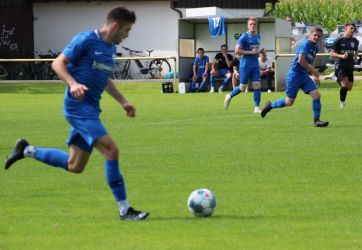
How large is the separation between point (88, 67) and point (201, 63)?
86.8 feet

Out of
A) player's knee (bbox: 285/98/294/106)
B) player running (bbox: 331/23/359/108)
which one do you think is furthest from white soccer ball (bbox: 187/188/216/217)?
player running (bbox: 331/23/359/108)

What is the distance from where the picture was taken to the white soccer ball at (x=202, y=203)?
895cm

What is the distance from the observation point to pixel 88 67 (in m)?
8.89

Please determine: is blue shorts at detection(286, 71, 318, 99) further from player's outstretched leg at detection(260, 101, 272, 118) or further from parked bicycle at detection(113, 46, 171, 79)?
parked bicycle at detection(113, 46, 171, 79)

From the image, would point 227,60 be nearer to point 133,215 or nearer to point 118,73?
point 118,73

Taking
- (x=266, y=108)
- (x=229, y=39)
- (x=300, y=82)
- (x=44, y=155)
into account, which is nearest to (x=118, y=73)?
(x=229, y=39)

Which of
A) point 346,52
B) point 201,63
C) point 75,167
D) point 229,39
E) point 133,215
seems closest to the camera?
point 133,215

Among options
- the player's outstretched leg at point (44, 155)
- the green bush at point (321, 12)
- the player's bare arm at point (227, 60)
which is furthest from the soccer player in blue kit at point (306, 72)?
the green bush at point (321, 12)

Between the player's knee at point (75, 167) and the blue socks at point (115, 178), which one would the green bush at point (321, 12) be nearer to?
the player's knee at point (75, 167)

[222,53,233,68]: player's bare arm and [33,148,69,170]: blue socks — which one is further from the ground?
[33,148,69,170]: blue socks

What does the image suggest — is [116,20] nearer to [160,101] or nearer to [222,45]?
[160,101]

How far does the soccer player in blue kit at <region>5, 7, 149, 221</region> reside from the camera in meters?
8.68

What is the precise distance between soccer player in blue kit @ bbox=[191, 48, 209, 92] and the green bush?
2349 cm

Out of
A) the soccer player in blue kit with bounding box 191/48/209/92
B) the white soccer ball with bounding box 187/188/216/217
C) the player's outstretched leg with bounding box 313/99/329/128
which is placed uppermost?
the white soccer ball with bounding box 187/188/216/217
